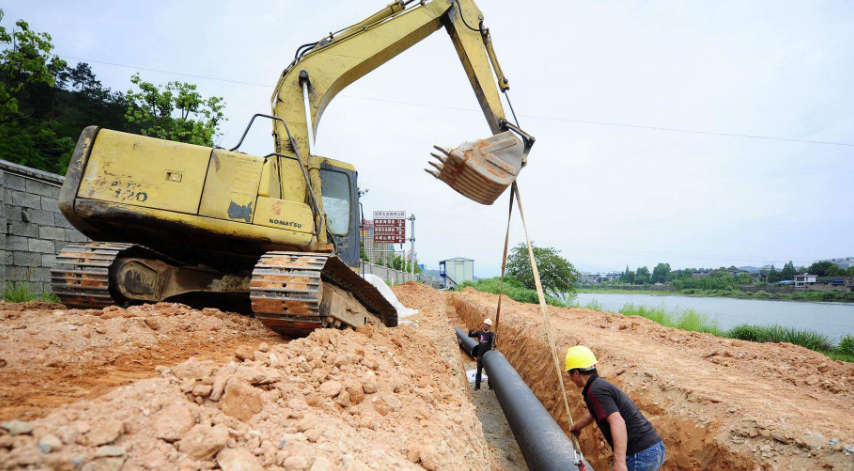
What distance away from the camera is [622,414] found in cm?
326

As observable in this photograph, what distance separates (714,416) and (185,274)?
6.07 meters

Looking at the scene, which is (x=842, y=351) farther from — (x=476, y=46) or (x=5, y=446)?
(x=5, y=446)

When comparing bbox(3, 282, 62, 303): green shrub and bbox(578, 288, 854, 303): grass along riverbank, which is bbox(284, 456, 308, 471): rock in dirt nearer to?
bbox(3, 282, 62, 303): green shrub

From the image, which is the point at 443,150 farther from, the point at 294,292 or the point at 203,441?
the point at 203,441

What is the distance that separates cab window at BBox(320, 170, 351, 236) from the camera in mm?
6004

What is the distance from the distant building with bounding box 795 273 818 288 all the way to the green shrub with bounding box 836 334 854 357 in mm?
12626

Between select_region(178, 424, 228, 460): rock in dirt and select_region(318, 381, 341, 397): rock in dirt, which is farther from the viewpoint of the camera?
select_region(318, 381, 341, 397): rock in dirt

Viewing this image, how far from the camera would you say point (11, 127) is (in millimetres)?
15430

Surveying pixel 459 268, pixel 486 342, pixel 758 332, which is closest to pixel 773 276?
pixel 758 332

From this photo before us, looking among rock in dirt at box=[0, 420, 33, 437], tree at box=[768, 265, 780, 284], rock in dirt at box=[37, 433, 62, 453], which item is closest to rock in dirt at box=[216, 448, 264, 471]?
rock in dirt at box=[37, 433, 62, 453]

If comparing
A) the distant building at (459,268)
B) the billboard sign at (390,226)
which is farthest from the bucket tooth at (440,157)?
the distant building at (459,268)

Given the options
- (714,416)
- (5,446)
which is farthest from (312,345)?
(714,416)

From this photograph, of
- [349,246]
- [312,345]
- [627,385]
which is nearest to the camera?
[312,345]

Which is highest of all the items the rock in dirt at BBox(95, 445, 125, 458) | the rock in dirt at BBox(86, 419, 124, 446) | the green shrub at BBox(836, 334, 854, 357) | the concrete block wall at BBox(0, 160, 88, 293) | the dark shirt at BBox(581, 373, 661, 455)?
the concrete block wall at BBox(0, 160, 88, 293)
